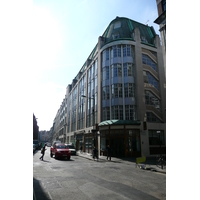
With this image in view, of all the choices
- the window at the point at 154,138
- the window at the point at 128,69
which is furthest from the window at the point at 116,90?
the window at the point at 154,138

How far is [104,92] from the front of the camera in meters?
27.1

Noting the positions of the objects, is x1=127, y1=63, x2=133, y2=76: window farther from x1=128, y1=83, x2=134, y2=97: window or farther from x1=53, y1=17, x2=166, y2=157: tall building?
x1=128, y1=83, x2=134, y2=97: window

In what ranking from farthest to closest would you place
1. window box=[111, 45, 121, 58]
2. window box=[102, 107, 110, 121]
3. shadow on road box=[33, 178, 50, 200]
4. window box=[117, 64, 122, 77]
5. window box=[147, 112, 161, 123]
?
window box=[111, 45, 121, 58] < window box=[117, 64, 122, 77] < window box=[102, 107, 110, 121] < window box=[147, 112, 161, 123] < shadow on road box=[33, 178, 50, 200]

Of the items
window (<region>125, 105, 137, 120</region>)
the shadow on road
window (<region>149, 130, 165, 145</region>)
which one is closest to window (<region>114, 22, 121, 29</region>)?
window (<region>125, 105, 137, 120</region>)

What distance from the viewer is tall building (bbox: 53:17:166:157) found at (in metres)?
23.5

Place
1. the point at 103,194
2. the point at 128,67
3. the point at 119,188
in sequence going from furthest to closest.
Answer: the point at 128,67 < the point at 119,188 < the point at 103,194

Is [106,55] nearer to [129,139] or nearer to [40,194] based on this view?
[129,139]

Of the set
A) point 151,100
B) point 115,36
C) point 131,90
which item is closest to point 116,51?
point 115,36

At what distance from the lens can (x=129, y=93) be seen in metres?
25.2

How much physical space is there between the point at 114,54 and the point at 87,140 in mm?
17955

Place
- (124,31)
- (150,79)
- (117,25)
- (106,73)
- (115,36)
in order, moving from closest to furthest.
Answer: (106,73)
(150,79)
(115,36)
(124,31)
(117,25)

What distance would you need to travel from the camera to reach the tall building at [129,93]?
77.2 feet
